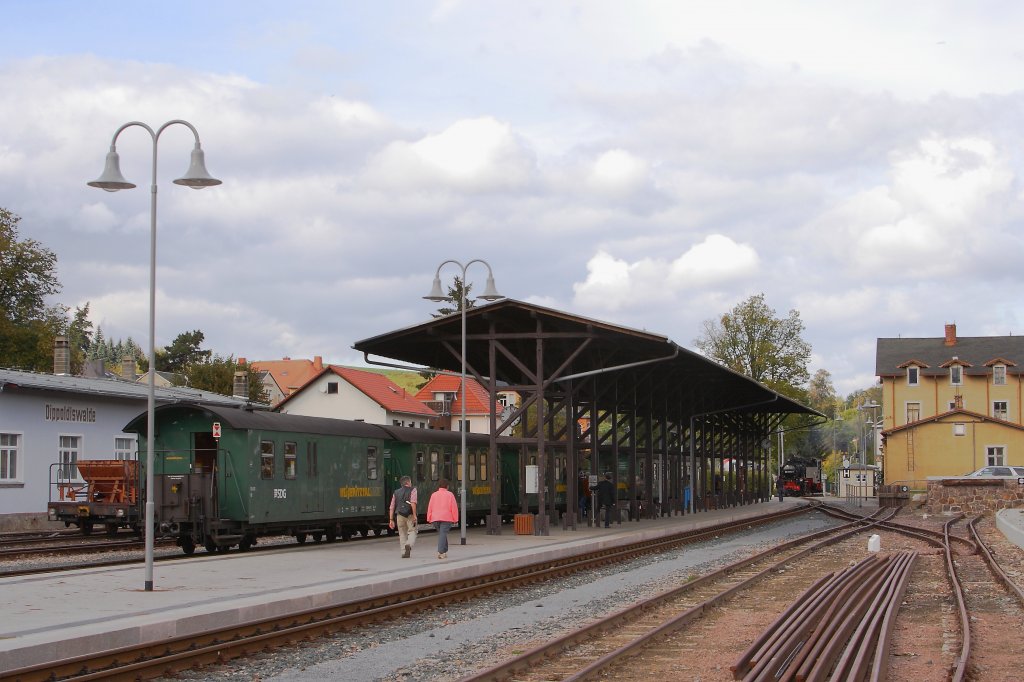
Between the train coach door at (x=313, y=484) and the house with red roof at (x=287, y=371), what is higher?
the house with red roof at (x=287, y=371)

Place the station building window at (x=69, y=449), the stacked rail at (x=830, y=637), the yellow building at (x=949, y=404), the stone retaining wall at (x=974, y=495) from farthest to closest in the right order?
the yellow building at (x=949, y=404) < the stone retaining wall at (x=974, y=495) < the station building window at (x=69, y=449) < the stacked rail at (x=830, y=637)

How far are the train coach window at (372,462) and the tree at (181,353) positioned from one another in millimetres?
88597

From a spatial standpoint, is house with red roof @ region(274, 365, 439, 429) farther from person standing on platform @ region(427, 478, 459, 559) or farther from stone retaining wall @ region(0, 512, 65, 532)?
person standing on platform @ region(427, 478, 459, 559)

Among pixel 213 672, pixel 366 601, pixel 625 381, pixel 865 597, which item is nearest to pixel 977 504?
pixel 625 381

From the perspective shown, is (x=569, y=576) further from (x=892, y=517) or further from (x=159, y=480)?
(x=892, y=517)

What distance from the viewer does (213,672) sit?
1071 cm

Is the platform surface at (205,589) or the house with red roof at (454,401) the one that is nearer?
the platform surface at (205,589)

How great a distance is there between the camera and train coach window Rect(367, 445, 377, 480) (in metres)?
28.1

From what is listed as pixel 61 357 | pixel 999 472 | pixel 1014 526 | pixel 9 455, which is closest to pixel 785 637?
pixel 1014 526

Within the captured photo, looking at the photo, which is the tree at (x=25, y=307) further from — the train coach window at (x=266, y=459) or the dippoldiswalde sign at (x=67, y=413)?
the train coach window at (x=266, y=459)

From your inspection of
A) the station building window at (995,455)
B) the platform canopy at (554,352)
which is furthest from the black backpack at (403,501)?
the station building window at (995,455)

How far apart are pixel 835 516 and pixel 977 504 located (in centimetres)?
553

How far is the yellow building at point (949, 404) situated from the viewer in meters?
64.9

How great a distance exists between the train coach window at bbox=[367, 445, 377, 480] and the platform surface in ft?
7.68
